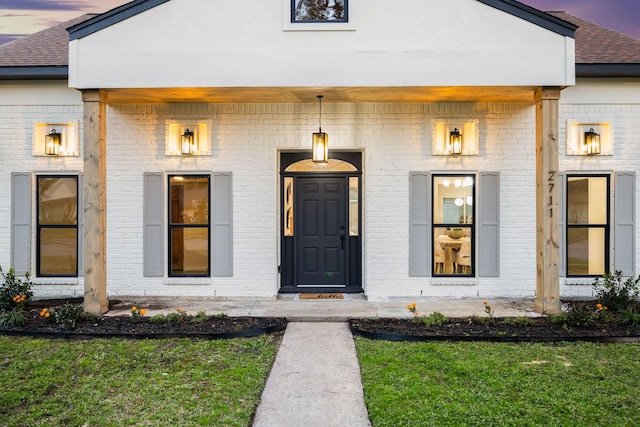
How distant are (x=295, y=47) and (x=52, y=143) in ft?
15.3

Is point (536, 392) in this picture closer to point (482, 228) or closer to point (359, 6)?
point (482, 228)

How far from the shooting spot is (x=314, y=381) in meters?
4.45

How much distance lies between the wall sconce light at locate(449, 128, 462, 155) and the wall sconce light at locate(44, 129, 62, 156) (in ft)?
22.4

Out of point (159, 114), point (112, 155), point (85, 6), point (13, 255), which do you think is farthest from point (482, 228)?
point (85, 6)

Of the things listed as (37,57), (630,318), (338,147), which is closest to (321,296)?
(338,147)

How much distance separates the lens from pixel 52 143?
8.00 metres

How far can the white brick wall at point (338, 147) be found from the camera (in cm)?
799

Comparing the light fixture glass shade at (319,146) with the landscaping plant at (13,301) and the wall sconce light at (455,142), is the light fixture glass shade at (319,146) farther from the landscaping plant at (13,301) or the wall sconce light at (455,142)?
the landscaping plant at (13,301)

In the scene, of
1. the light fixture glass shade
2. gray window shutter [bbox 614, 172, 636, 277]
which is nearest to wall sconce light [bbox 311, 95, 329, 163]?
the light fixture glass shade

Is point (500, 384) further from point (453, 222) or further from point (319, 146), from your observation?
point (319, 146)

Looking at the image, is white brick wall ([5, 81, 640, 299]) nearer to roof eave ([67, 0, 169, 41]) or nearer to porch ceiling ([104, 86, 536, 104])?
porch ceiling ([104, 86, 536, 104])

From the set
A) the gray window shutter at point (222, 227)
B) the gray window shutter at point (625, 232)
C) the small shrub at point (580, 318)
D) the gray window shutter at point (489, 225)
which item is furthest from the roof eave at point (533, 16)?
the gray window shutter at point (222, 227)

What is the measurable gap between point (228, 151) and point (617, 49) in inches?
283

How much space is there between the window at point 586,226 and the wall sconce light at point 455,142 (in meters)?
2.05
